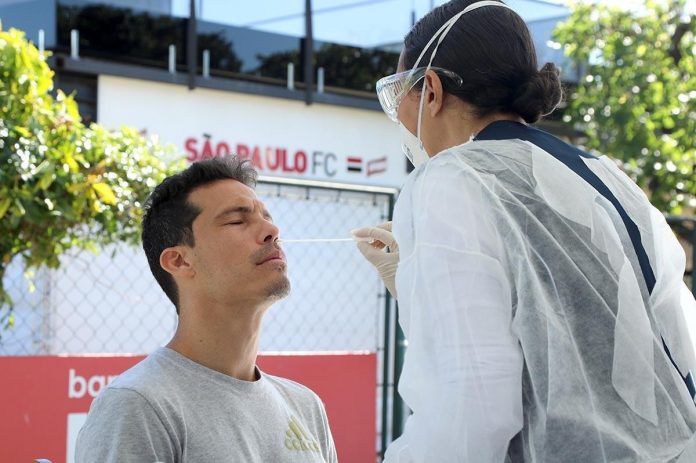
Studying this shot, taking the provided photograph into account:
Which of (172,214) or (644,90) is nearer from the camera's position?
(172,214)

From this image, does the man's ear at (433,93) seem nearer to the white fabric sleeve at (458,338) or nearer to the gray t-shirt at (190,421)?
the white fabric sleeve at (458,338)

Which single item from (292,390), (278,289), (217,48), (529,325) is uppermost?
(217,48)

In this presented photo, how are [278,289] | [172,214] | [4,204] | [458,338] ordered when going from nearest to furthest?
[458,338] < [278,289] < [172,214] < [4,204]

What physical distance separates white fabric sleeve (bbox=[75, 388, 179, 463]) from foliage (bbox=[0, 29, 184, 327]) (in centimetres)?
179

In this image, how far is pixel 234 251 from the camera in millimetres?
2641

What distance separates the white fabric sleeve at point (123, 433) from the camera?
2146 millimetres

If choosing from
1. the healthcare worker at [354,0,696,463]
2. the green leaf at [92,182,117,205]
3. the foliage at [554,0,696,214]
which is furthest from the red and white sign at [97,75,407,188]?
the healthcare worker at [354,0,696,463]

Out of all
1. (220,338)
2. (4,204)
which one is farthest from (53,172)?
(220,338)

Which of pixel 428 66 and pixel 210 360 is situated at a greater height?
pixel 428 66

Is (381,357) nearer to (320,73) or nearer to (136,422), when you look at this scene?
(136,422)

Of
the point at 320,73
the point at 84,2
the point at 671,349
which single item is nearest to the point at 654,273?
the point at 671,349

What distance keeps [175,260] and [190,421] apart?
19.6 inches

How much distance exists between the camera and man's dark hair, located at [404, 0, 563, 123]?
195 centimetres

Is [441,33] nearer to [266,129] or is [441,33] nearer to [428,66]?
[428,66]
